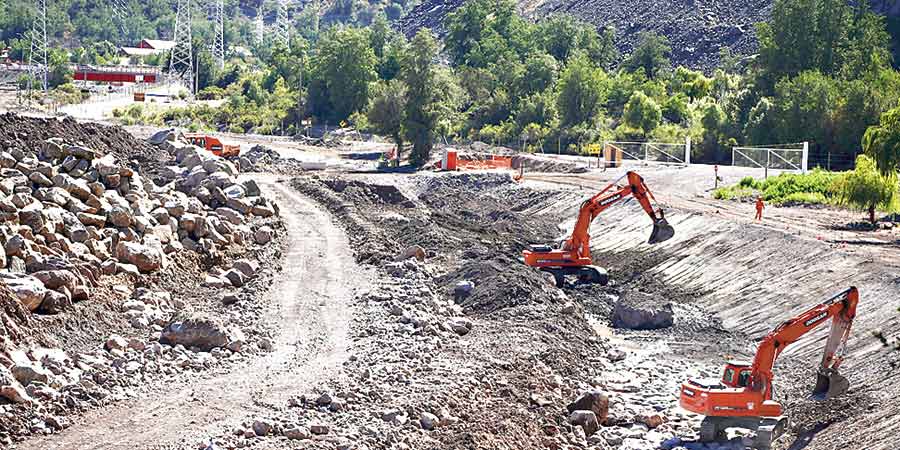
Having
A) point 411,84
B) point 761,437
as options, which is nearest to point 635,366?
point 761,437

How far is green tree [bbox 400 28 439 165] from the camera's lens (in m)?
76.6

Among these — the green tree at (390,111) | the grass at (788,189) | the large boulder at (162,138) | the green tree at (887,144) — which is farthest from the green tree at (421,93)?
the green tree at (887,144)

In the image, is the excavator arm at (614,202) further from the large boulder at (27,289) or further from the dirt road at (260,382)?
the large boulder at (27,289)

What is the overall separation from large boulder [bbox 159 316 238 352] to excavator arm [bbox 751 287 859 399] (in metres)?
11.0

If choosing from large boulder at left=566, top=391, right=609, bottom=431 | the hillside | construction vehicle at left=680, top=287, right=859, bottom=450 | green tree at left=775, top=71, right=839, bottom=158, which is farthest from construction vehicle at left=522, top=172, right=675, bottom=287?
the hillside

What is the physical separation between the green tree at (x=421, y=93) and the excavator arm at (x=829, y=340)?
50.7 m

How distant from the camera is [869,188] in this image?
45344 mm

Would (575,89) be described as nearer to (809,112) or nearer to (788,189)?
(809,112)

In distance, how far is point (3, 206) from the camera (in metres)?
31.7

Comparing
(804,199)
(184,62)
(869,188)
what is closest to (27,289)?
(869,188)

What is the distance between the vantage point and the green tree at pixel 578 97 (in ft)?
301

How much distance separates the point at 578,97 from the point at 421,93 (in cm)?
1840

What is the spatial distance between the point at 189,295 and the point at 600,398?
11550 mm

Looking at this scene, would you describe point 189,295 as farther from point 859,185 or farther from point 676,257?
point 859,185
